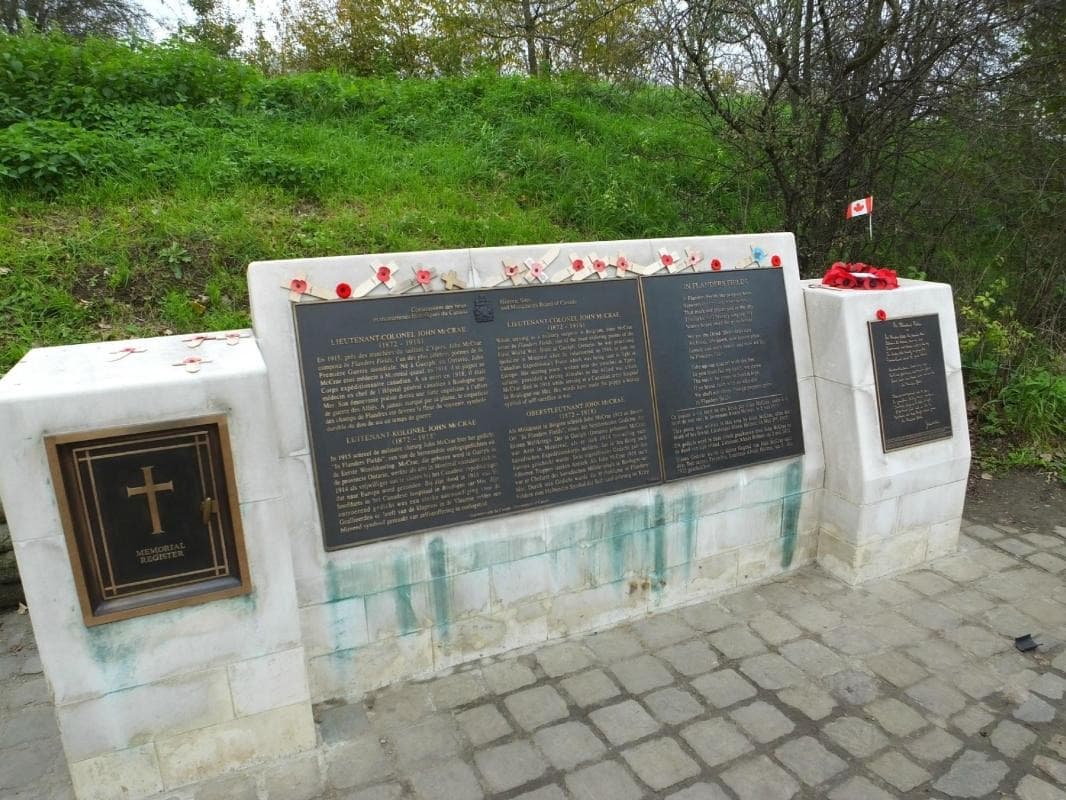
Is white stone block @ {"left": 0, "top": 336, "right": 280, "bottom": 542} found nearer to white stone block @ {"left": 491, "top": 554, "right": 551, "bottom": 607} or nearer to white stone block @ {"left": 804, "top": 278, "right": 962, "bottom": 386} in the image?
white stone block @ {"left": 491, "top": 554, "right": 551, "bottom": 607}

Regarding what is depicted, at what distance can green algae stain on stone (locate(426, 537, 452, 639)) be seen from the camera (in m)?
3.51

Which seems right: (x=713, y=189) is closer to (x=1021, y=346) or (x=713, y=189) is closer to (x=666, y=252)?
(x=1021, y=346)

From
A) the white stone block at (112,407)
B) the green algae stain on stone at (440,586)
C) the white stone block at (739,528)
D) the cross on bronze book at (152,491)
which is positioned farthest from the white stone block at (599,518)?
the cross on bronze book at (152,491)

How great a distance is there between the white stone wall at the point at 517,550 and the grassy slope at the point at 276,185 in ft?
8.19

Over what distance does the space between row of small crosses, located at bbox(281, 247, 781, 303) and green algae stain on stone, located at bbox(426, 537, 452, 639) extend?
1270 millimetres

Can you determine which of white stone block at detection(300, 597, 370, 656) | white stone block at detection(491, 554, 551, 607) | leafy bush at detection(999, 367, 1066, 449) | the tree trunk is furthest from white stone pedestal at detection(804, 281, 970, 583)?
the tree trunk

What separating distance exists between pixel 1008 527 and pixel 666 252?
3473mm

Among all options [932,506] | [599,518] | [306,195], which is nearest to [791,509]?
[932,506]

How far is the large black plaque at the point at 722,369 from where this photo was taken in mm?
4023

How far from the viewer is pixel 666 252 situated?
4.05 meters

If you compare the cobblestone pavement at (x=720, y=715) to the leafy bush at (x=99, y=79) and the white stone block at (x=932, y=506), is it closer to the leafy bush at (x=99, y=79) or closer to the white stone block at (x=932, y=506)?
the white stone block at (x=932, y=506)

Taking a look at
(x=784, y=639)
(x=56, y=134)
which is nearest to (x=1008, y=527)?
(x=784, y=639)

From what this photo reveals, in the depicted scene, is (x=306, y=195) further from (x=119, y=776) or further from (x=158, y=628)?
(x=119, y=776)

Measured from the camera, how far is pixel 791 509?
445 cm
